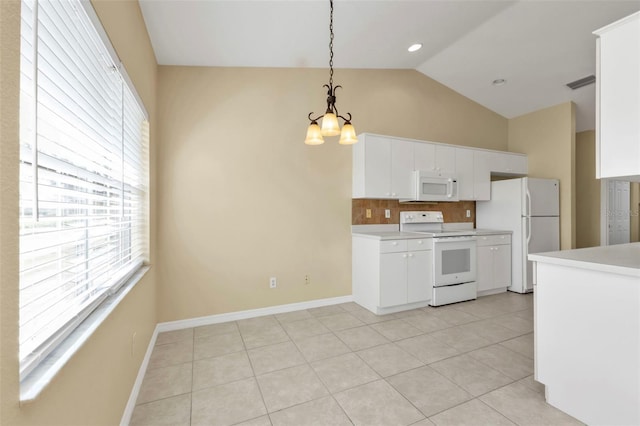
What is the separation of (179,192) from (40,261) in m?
2.22

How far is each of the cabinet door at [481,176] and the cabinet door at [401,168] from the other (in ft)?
4.02

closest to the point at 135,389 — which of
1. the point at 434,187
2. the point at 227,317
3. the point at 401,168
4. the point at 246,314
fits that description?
the point at 227,317

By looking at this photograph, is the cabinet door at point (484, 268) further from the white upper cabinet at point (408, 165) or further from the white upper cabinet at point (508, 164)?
the white upper cabinet at point (508, 164)

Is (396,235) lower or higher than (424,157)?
lower

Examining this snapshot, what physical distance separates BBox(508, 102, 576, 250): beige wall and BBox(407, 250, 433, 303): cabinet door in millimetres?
2504

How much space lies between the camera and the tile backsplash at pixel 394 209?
12.9 ft

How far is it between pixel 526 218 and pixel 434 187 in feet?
4.84

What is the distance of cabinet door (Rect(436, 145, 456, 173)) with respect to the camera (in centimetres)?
413

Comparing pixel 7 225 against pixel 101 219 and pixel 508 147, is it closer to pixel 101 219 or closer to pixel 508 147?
pixel 101 219

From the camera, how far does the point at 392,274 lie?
3.48m

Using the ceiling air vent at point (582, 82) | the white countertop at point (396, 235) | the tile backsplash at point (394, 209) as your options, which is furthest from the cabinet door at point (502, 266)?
the ceiling air vent at point (582, 82)

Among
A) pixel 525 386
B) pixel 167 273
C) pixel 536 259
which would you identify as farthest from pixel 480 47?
pixel 167 273

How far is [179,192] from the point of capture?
3100 mm

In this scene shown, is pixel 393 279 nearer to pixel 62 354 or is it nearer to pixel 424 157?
pixel 424 157
